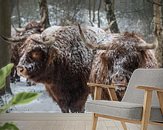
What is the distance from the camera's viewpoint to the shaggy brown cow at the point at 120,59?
3920 millimetres

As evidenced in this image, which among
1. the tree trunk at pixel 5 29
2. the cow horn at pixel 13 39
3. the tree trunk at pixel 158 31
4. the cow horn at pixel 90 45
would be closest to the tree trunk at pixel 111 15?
the cow horn at pixel 90 45

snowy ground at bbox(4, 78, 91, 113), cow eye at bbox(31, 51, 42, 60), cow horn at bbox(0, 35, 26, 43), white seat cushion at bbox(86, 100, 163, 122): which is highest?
cow horn at bbox(0, 35, 26, 43)

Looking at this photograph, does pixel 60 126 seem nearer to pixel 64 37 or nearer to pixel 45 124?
pixel 45 124

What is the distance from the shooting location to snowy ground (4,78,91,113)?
4.01m

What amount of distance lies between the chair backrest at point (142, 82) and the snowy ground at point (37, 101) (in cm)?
105

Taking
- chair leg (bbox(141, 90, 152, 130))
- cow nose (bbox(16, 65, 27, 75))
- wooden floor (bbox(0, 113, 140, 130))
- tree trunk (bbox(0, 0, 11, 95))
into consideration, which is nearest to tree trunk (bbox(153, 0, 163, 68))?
wooden floor (bbox(0, 113, 140, 130))

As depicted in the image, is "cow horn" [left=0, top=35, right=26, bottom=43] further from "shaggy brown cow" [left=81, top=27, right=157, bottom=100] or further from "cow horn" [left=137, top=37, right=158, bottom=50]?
"cow horn" [left=137, top=37, right=158, bottom=50]

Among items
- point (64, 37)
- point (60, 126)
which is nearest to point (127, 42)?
point (64, 37)

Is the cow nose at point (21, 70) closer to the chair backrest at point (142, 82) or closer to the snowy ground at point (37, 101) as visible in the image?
the snowy ground at point (37, 101)

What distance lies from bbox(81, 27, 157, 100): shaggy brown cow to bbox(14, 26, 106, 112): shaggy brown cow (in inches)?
4.9

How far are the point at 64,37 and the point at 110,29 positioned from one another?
58cm

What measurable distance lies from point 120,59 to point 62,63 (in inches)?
27.6

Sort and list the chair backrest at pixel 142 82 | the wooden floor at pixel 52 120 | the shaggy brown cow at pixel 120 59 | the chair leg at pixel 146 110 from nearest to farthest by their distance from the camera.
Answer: the chair leg at pixel 146 110, the chair backrest at pixel 142 82, the shaggy brown cow at pixel 120 59, the wooden floor at pixel 52 120

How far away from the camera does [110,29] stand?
4.12 metres
